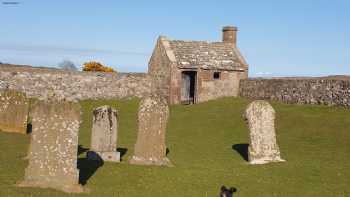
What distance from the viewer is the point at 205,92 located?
39375 mm

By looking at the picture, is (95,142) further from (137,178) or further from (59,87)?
(59,87)

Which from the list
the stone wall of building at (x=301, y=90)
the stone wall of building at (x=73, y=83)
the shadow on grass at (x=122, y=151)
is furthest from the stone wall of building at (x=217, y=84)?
the shadow on grass at (x=122, y=151)

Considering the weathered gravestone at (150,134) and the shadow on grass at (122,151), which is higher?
the weathered gravestone at (150,134)

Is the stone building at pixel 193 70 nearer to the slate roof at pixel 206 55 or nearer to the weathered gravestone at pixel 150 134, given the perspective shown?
the slate roof at pixel 206 55

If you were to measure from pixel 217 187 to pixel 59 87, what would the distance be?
2653 cm

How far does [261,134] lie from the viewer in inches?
744

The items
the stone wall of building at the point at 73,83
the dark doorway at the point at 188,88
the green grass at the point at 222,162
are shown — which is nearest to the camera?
the green grass at the point at 222,162

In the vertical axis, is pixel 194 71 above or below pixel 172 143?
above

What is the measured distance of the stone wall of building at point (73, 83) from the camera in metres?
37.2

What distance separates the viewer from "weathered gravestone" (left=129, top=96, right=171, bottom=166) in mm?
17344

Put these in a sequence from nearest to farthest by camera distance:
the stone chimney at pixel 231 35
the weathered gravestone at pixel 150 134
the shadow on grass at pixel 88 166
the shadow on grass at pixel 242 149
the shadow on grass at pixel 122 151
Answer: the shadow on grass at pixel 88 166 → the weathered gravestone at pixel 150 134 → the shadow on grass at pixel 122 151 → the shadow on grass at pixel 242 149 → the stone chimney at pixel 231 35

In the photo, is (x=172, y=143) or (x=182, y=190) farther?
(x=172, y=143)

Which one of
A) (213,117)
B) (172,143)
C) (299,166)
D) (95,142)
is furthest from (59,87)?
(299,166)

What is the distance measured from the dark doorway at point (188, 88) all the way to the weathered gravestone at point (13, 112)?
17336 millimetres
